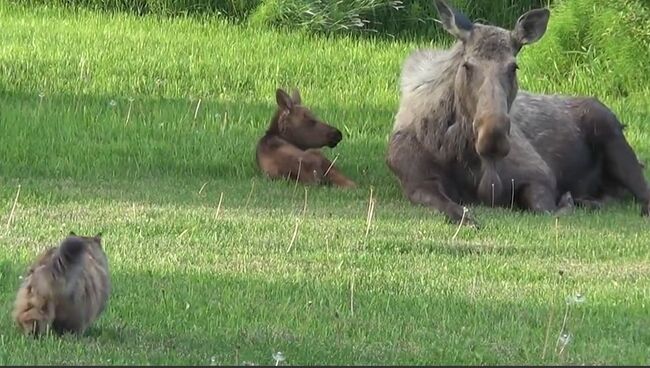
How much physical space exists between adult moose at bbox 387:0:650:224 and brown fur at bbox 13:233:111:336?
479 centimetres

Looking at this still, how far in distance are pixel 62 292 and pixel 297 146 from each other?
738cm

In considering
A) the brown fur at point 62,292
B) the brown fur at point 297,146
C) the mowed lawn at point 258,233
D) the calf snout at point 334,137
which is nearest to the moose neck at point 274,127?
the brown fur at point 297,146

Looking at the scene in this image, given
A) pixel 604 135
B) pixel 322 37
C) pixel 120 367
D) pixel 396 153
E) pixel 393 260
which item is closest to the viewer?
pixel 120 367

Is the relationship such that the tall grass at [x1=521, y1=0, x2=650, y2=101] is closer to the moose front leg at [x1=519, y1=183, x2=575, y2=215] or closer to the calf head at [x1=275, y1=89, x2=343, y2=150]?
the calf head at [x1=275, y1=89, x2=343, y2=150]

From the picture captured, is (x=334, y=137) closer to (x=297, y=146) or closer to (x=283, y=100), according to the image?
(x=297, y=146)

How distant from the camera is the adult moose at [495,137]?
1143 centimetres

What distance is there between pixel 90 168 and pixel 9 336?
6425 millimetres

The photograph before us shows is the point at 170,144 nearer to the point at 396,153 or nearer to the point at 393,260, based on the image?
the point at 396,153

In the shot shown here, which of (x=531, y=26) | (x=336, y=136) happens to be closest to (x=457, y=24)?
(x=531, y=26)

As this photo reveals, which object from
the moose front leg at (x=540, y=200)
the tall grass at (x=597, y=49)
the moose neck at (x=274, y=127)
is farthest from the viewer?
the tall grass at (x=597, y=49)

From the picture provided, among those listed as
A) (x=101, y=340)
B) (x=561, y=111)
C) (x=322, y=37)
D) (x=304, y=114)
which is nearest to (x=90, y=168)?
(x=304, y=114)

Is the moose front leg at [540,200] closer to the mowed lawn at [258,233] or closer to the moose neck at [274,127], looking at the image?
the mowed lawn at [258,233]

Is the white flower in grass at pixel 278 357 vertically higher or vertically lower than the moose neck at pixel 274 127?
higher

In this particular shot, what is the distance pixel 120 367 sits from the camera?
6012 millimetres
